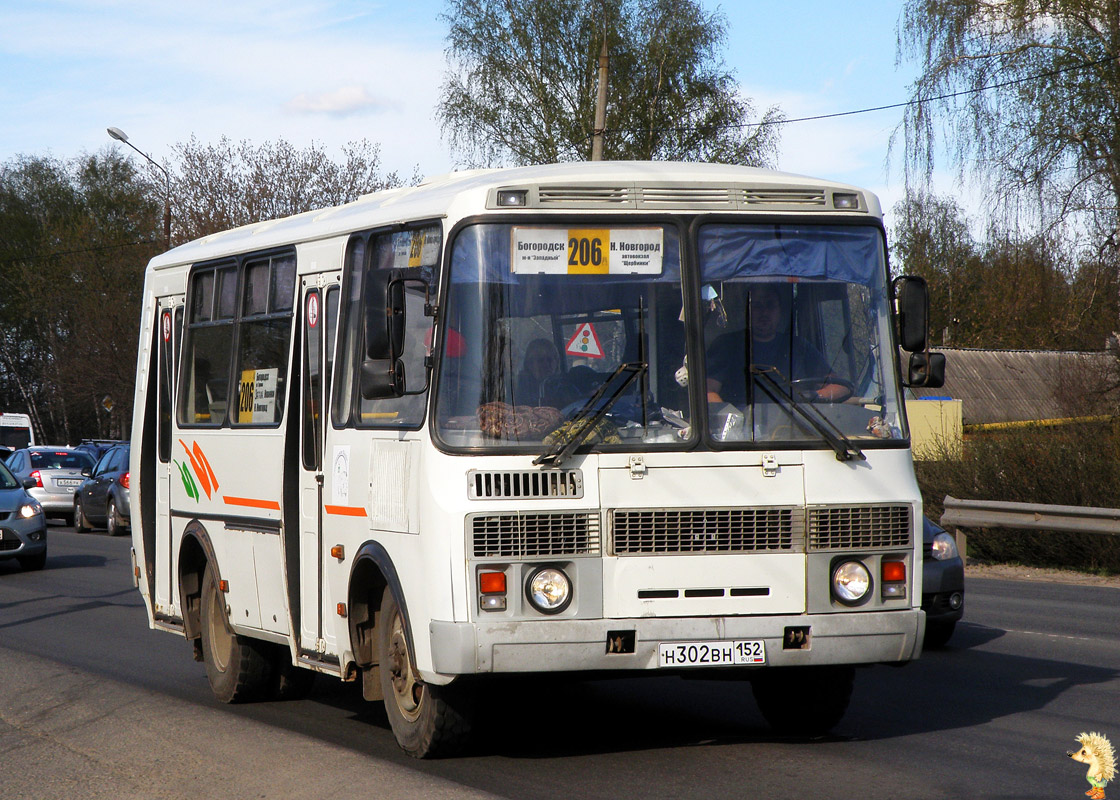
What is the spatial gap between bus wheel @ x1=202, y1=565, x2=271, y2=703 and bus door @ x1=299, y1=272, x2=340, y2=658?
1.07 metres

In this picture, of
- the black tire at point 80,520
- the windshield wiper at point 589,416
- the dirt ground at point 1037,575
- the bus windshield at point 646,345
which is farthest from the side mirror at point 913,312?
the black tire at point 80,520

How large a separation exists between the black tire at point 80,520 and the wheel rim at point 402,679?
24.8 m

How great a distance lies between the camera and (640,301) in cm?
704

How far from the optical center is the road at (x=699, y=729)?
681 centimetres

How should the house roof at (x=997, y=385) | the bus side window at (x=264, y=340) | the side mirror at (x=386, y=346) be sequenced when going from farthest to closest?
1. the house roof at (x=997, y=385)
2. the bus side window at (x=264, y=340)
3. the side mirror at (x=386, y=346)

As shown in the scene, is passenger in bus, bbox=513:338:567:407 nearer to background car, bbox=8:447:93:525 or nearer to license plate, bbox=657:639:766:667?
license plate, bbox=657:639:766:667

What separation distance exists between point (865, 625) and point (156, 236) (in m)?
51.0

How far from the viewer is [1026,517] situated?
18047 mm

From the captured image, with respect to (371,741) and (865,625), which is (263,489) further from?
(865,625)

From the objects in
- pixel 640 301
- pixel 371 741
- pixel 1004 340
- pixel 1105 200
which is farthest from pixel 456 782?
pixel 1004 340

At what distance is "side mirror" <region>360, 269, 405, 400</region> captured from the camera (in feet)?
22.6

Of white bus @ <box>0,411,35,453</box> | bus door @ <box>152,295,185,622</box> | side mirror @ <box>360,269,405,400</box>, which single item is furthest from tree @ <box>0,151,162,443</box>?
side mirror @ <box>360,269,405,400</box>

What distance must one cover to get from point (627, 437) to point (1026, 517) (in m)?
12.4

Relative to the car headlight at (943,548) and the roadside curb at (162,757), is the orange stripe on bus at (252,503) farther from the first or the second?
the car headlight at (943,548)
